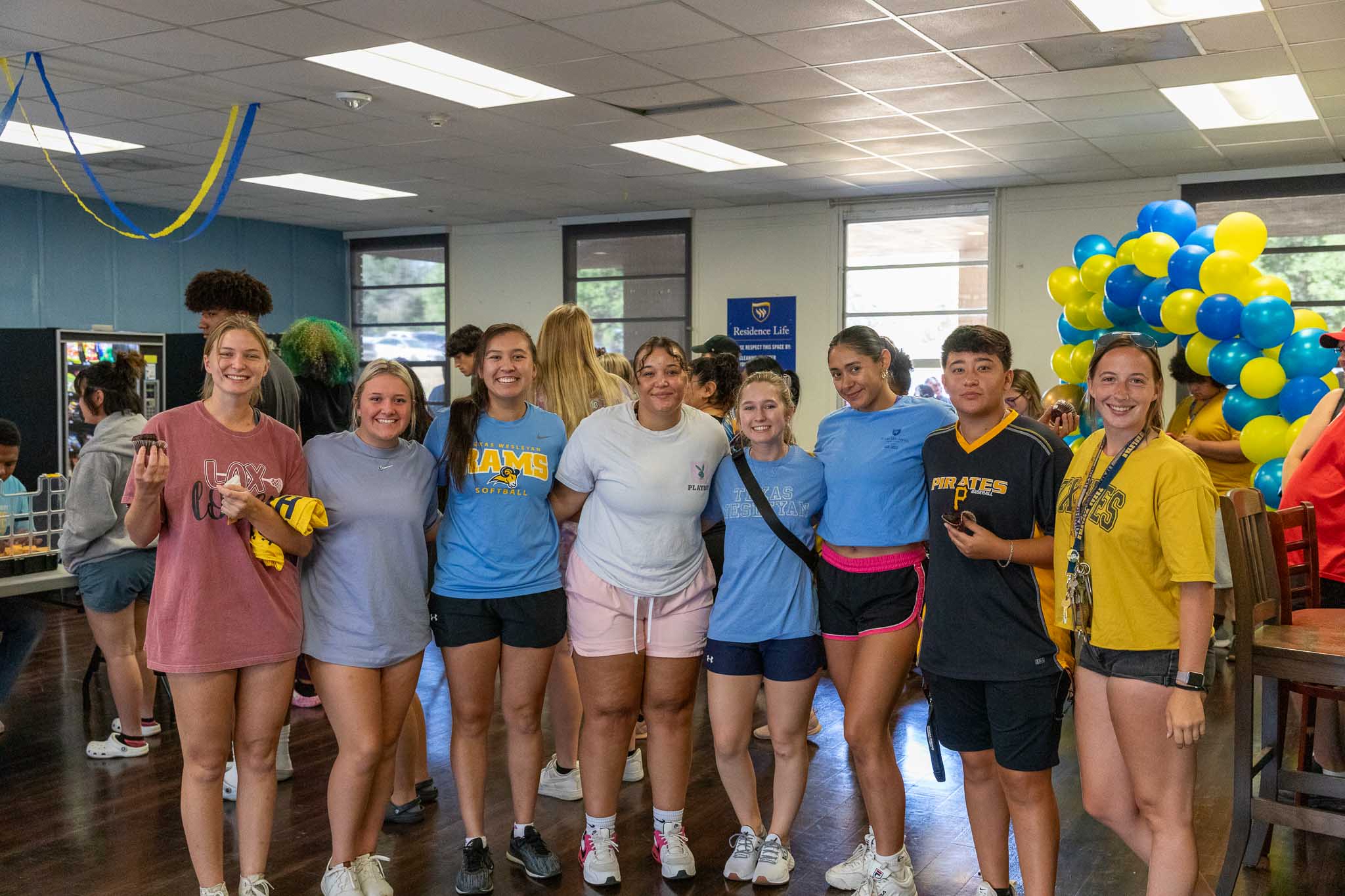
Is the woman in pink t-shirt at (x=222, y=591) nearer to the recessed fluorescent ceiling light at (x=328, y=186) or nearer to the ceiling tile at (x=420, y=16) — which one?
the ceiling tile at (x=420, y=16)

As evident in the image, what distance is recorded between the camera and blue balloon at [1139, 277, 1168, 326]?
6.32 m

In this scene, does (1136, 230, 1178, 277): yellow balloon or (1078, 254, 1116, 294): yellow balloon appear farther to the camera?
(1078, 254, 1116, 294): yellow balloon

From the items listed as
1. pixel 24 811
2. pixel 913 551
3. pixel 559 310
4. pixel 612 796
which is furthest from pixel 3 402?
pixel 913 551

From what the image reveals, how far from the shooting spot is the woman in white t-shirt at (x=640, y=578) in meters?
3.17

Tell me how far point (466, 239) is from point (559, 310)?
8.77 meters

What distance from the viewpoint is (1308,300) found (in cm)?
880

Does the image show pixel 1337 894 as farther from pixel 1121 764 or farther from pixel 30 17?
pixel 30 17

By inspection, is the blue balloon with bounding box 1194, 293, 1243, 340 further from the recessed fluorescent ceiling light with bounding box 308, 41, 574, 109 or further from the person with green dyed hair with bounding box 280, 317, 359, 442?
the person with green dyed hair with bounding box 280, 317, 359, 442

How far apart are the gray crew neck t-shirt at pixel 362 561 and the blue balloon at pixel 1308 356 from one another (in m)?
4.58

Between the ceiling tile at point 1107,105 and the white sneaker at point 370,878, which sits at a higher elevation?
the ceiling tile at point 1107,105

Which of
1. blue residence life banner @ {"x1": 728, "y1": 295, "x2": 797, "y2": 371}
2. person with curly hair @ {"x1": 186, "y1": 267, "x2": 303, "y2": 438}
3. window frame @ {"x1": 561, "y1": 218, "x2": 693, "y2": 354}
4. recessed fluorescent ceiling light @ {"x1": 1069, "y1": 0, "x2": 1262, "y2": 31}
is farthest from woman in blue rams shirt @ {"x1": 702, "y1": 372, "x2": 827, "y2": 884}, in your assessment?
window frame @ {"x1": 561, "y1": 218, "x2": 693, "y2": 354}

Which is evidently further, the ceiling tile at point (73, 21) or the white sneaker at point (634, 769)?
the ceiling tile at point (73, 21)

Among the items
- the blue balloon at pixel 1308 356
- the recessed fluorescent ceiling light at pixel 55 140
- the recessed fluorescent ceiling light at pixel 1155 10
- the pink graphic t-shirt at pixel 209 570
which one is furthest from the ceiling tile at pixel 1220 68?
the recessed fluorescent ceiling light at pixel 55 140

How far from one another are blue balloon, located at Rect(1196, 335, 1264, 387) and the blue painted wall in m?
8.13
